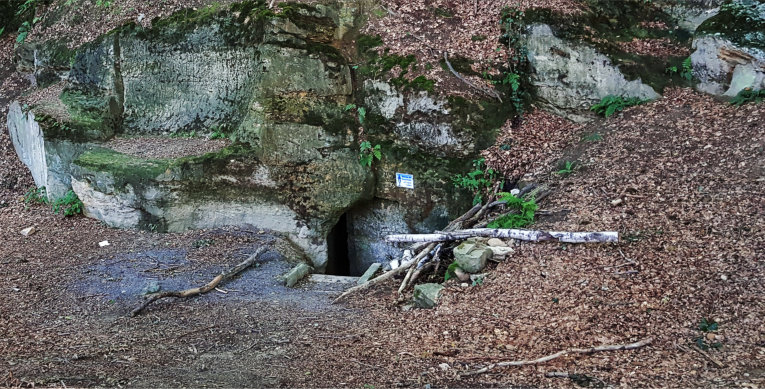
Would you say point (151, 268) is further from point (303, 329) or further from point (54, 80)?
point (54, 80)

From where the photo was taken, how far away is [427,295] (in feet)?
22.4

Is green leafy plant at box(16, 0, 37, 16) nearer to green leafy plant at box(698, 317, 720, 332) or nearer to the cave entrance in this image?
the cave entrance

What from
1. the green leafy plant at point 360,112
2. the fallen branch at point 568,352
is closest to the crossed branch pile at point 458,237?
the fallen branch at point 568,352

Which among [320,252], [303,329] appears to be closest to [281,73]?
[320,252]

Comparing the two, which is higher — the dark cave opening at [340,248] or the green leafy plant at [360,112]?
the green leafy plant at [360,112]

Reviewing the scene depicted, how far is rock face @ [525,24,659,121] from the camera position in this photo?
9.94 m

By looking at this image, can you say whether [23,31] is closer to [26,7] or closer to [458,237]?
[26,7]

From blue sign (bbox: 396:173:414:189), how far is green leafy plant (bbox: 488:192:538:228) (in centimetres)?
243

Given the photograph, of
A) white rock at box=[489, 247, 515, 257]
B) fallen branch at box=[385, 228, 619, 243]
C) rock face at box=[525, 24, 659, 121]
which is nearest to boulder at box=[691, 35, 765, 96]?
rock face at box=[525, 24, 659, 121]

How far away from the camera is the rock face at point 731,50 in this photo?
8562 millimetres

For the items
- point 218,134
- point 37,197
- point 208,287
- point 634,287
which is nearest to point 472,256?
point 634,287

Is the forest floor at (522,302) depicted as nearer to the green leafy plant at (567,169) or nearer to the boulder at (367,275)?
the green leafy plant at (567,169)

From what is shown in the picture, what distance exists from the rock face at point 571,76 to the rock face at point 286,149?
1195 mm

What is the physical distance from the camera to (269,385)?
493cm
